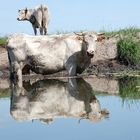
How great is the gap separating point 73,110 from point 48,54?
343 inches

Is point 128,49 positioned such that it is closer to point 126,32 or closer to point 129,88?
point 126,32

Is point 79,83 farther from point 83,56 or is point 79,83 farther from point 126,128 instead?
Answer: point 126,128

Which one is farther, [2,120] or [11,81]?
[11,81]

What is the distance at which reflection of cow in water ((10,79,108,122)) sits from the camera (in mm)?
11945

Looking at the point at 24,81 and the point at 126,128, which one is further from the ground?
the point at 126,128

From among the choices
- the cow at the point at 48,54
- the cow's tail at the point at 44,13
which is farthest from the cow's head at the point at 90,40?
the cow's tail at the point at 44,13

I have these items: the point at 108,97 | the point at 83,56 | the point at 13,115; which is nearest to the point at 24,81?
the point at 83,56

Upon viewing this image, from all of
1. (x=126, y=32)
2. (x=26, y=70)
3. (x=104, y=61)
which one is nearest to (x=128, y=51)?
(x=104, y=61)

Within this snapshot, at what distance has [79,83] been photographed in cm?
1844

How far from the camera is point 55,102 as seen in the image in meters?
13.9

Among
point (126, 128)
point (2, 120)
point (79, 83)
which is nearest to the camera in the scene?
point (126, 128)

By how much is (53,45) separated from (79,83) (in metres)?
2.89

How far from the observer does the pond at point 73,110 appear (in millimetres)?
9910

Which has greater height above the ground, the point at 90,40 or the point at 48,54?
the point at 90,40
